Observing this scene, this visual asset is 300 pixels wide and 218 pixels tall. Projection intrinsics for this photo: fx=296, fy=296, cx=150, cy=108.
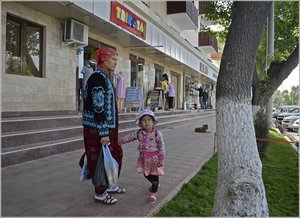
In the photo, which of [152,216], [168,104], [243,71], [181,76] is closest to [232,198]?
[152,216]

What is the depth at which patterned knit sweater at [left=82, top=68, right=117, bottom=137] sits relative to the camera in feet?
10.9

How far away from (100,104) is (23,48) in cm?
567

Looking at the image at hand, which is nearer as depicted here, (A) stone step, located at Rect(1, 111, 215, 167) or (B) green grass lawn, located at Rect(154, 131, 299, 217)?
(B) green grass lawn, located at Rect(154, 131, 299, 217)

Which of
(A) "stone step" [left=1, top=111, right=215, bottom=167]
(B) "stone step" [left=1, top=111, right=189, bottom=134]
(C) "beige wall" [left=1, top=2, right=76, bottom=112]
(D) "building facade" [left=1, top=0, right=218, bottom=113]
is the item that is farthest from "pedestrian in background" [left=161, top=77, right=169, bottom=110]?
(A) "stone step" [left=1, top=111, right=215, bottom=167]

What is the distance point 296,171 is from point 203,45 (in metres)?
22.9

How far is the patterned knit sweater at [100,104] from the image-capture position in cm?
332

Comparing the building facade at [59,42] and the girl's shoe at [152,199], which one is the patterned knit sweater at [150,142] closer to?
the girl's shoe at [152,199]

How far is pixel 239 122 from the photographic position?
10.0 feet

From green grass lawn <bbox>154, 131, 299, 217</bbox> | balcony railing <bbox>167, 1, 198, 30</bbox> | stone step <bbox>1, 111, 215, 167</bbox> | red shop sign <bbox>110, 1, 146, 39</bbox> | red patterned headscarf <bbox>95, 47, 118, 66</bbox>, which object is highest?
balcony railing <bbox>167, 1, 198, 30</bbox>

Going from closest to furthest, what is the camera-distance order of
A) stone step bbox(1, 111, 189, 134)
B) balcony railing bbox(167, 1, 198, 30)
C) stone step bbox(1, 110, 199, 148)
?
1. stone step bbox(1, 110, 199, 148)
2. stone step bbox(1, 111, 189, 134)
3. balcony railing bbox(167, 1, 198, 30)

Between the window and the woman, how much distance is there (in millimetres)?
4900

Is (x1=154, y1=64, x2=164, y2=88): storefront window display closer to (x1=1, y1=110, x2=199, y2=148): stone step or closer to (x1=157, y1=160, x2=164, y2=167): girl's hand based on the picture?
(x1=1, y1=110, x2=199, y2=148): stone step

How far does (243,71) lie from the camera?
9.82ft

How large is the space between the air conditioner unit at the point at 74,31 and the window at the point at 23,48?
2.46 feet
